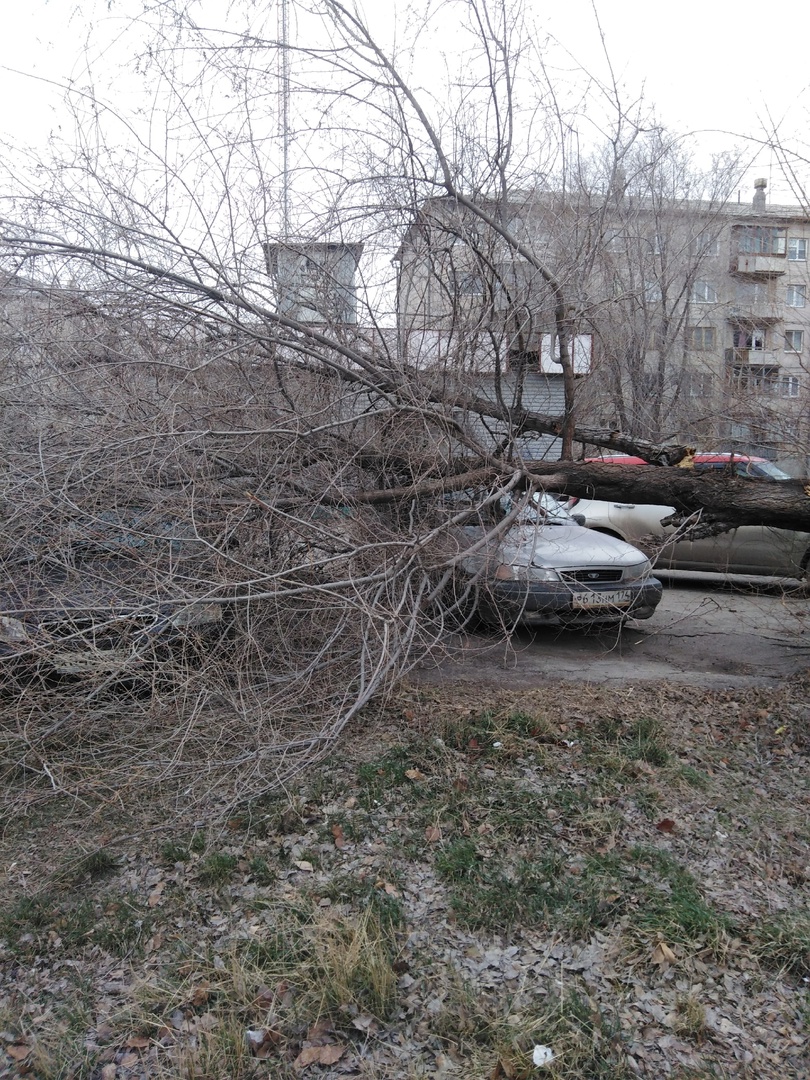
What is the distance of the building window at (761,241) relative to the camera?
10.5m

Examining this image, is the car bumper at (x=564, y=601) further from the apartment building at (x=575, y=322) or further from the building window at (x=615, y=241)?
the building window at (x=615, y=241)

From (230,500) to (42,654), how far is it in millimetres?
1494

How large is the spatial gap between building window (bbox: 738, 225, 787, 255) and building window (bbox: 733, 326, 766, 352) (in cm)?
103

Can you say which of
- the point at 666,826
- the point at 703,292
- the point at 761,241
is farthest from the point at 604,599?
the point at 703,292

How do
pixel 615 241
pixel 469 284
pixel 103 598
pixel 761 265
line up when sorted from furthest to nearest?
pixel 761 265, pixel 615 241, pixel 469 284, pixel 103 598

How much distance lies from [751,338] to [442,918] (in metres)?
7.26

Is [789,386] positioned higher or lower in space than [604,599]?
higher

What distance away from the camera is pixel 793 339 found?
8016 millimetres

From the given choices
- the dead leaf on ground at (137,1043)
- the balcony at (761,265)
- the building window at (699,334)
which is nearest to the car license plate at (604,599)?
the dead leaf on ground at (137,1043)

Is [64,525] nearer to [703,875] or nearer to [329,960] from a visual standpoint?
[329,960]

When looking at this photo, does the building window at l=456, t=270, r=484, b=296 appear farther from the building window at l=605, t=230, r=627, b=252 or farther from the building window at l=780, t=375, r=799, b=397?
the building window at l=780, t=375, r=799, b=397

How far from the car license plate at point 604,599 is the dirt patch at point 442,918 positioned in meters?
1.50

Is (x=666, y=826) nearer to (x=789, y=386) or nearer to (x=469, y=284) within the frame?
(x=469, y=284)

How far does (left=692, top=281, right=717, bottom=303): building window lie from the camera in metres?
16.8
